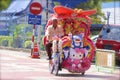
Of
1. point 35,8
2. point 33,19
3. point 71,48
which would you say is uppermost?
point 35,8

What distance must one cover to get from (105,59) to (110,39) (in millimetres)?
3246

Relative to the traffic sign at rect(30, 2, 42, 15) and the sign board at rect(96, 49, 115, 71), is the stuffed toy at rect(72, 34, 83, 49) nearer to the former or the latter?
the sign board at rect(96, 49, 115, 71)

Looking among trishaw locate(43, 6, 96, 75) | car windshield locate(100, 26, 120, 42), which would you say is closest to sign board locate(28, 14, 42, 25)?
car windshield locate(100, 26, 120, 42)

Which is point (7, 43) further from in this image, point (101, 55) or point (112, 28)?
point (101, 55)

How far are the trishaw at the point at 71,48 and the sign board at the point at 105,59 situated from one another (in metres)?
0.84

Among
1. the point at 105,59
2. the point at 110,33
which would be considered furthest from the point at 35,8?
the point at 105,59

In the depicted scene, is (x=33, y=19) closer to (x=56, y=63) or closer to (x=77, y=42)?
(x=77, y=42)

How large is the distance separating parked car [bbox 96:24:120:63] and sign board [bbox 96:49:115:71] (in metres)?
2.27

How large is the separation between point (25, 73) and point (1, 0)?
595cm

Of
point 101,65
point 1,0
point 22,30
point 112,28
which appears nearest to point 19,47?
point 22,30

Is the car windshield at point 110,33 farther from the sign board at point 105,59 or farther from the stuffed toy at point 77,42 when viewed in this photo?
the stuffed toy at point 77,42

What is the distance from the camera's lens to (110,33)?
57.2ft

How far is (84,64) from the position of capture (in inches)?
504

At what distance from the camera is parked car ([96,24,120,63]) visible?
16525 mm
